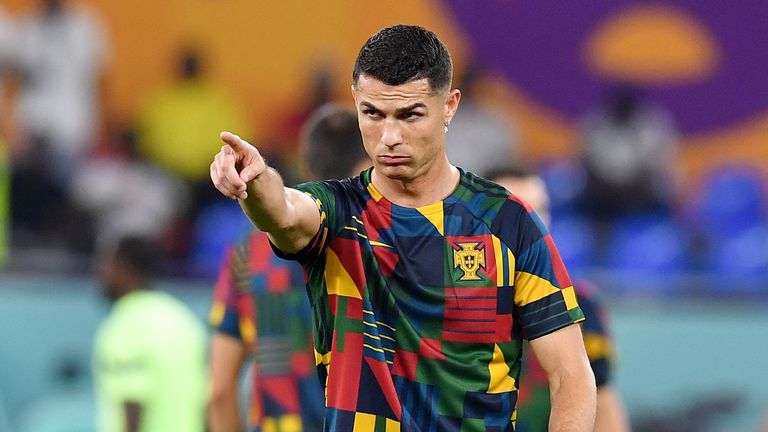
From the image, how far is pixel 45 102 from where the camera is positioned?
1179 cm

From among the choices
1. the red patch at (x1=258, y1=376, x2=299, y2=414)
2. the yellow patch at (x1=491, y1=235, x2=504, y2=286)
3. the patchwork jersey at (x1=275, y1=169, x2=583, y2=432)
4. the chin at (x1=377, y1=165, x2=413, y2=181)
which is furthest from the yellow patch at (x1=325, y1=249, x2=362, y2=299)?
the red patch at (x1=258, y1=376, x2=299, y2=414)

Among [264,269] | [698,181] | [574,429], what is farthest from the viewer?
[698,181]

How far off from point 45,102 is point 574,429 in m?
8.93

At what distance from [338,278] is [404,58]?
0.56 metres

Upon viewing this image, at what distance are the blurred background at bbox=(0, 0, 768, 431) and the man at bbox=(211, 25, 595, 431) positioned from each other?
238 inches

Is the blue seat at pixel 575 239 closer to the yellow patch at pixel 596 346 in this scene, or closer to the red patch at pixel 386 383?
the yellow patch at pixel 596 346

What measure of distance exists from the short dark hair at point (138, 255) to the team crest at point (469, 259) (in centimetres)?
349

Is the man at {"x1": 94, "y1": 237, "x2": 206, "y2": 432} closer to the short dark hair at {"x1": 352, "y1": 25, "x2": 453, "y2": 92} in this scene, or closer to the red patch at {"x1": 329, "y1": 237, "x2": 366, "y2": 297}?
the red patch at {"x1": 329, "y1": 237, "x2": 366, "y2": 297}

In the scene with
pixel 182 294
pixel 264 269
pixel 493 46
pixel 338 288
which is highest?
pixel 493 46

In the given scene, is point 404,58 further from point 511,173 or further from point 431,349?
point 511,173

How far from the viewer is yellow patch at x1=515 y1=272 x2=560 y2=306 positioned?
11.8 feet

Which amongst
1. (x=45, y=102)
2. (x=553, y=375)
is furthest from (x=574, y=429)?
(x=45, y=102)

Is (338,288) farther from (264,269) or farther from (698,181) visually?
(698,181)

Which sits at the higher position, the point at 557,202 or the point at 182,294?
the point at 557,202
